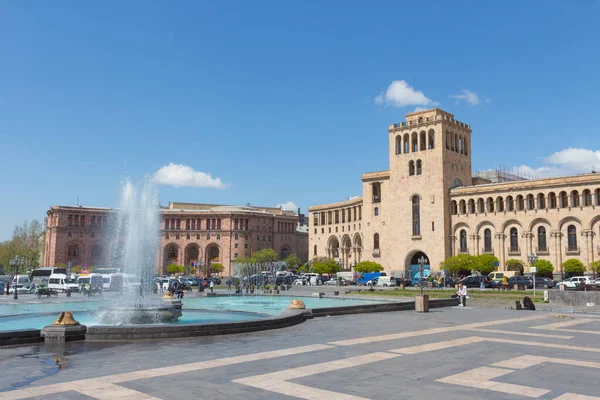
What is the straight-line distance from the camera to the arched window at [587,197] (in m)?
49.3

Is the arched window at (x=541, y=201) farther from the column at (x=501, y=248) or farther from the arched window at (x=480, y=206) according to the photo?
the arched window at (x=480, y=206)

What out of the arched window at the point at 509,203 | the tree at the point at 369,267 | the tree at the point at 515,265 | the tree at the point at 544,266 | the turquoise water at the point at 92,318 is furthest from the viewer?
the tree at the point at 369,267

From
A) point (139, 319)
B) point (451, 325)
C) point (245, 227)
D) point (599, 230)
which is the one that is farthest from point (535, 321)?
point (245, 227)

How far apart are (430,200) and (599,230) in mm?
16906

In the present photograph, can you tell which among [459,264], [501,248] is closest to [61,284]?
[459,264]

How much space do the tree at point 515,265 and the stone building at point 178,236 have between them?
172ft

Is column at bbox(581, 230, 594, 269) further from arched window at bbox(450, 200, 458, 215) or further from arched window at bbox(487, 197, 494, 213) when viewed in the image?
arched window at bbox(450, 200, 458, 215)

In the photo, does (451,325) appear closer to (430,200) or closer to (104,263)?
(430,200)

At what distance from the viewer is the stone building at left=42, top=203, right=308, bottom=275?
93.4 meters

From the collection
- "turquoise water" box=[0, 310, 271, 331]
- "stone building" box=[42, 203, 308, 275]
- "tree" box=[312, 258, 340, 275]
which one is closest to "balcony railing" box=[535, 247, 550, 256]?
"tree" box=[312, 258, 340, 275]

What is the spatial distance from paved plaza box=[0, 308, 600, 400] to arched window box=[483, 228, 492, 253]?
139 feet

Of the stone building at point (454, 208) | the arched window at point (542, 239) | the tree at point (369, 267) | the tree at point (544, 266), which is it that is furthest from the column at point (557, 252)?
the tree at point (369, 267)

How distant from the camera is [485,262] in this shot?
51500mm

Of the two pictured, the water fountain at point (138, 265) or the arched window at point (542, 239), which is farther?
the arched window at point (542, 239)
